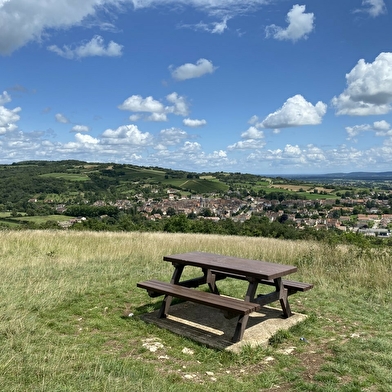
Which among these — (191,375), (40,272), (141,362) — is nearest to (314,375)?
(191,375)

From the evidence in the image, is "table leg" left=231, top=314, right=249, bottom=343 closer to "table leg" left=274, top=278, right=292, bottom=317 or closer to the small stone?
the small stone

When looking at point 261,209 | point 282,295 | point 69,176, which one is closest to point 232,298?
point 282,295

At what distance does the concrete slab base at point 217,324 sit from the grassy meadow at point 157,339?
0.16 m

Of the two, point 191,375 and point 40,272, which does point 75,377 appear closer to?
point 191,375

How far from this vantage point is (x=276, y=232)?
25.1 m

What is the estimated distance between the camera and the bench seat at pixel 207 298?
4348 mm

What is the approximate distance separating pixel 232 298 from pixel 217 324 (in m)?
0.52

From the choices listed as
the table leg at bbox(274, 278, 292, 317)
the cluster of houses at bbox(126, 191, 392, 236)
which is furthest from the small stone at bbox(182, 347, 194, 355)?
the cluster of houses at bbox(126, 191, 392, 236)

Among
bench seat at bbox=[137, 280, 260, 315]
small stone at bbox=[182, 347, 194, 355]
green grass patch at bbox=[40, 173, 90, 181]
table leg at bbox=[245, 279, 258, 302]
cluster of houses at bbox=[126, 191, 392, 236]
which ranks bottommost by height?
cluster of houses at bbox=[126, 191, 392, 236]

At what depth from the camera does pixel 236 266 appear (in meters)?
5.18

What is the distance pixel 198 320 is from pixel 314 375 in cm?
210

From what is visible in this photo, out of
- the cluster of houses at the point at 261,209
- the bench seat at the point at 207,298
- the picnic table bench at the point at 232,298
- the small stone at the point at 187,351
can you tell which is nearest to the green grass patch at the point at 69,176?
the cluster of houses at the point at 261,209

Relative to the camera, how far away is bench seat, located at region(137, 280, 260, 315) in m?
4.35

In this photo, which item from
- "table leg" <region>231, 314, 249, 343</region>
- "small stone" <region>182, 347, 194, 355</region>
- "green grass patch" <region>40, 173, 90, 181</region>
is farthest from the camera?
"green grass patch" <region>40, 173, 90, 181</region>
